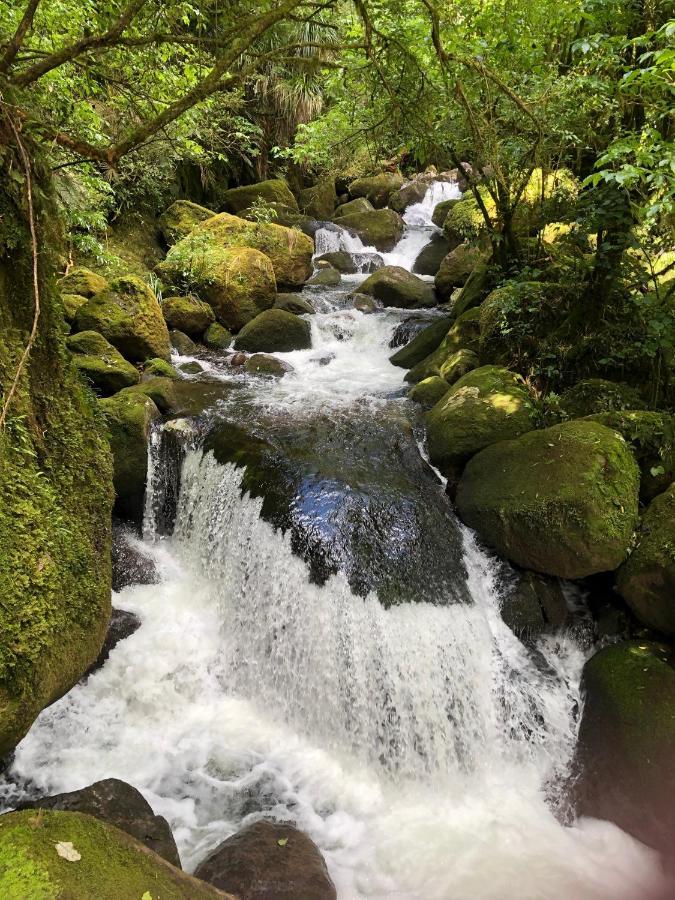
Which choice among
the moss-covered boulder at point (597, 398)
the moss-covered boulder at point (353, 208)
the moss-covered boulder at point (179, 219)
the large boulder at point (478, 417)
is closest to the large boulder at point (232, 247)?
the moss-covered boulder at point (179, 219)

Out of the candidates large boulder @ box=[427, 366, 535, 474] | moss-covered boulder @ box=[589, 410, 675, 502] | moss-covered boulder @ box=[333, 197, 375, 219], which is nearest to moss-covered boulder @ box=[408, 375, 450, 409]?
large boulder @ box=[427, 366, 535, 474]

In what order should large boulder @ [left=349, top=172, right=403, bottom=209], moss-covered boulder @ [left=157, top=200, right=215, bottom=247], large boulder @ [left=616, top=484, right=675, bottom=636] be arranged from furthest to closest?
large boulder @ [left=349, top=172, right=403, bottom=209] < moss-covered boulder @ [left=157, top=200, right=215, bottom=247] < large boulder @ [left=616, top=484, right=675, bottom=636]

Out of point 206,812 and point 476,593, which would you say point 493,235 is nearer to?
point 476,593

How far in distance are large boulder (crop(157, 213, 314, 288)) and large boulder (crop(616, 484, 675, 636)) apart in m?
8.35

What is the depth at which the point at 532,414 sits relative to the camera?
5703mm

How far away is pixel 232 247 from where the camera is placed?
1080 centimetres

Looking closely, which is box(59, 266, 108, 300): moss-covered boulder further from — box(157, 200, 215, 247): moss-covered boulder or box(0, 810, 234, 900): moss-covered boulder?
box(0, 810, 234, 900): moss-covered boulder

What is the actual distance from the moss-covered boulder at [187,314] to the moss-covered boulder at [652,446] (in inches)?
285

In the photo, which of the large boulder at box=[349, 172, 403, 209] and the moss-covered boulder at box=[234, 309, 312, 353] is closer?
the moss-covered boulder at box=[234, 309, 312, 353]

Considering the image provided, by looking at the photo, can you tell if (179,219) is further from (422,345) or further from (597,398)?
(597,398)

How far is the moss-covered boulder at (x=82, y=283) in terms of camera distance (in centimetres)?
811

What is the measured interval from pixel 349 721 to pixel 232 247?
30.9ft

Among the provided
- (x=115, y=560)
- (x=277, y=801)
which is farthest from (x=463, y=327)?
(x=277, y=801)

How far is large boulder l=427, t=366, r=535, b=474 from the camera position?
5715 millimetres
